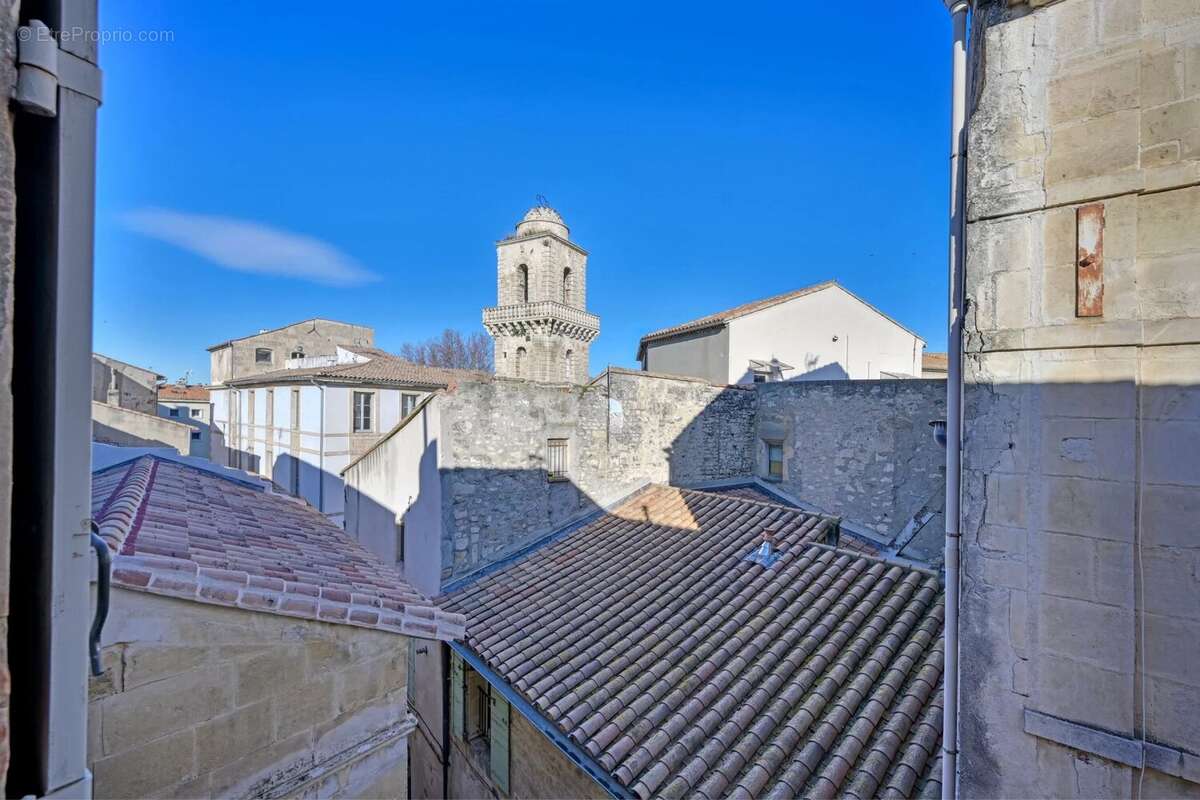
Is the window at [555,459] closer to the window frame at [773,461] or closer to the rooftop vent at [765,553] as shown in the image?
the rooftop vent at [765,553]

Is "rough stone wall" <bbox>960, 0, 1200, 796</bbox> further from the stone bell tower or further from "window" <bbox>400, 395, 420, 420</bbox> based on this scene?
the stone bell tower

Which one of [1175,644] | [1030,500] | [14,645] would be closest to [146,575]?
[14,645]

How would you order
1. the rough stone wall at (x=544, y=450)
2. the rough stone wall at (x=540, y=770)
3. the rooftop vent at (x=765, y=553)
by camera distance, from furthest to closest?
the rough stone wall at (x=544, y=450), the rooftop vent at (x=765, y=553), the rough stone wall at (x=540, y=770)

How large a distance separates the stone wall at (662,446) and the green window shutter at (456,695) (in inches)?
51.3

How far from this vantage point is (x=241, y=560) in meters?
3.31

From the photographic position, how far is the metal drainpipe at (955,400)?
2.93 m

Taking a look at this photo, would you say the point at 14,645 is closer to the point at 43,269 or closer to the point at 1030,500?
the point at 43,269

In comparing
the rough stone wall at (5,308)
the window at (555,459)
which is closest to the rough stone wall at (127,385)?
the window at (555,459)

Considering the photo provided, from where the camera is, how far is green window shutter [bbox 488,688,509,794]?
20.8 ft

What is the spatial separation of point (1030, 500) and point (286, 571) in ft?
14.0

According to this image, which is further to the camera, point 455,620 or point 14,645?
point 455,620

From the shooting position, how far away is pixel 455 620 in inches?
148

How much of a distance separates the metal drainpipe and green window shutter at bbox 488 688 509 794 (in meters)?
4.85

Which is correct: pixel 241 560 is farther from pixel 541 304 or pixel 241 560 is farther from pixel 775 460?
pixel 541 304
